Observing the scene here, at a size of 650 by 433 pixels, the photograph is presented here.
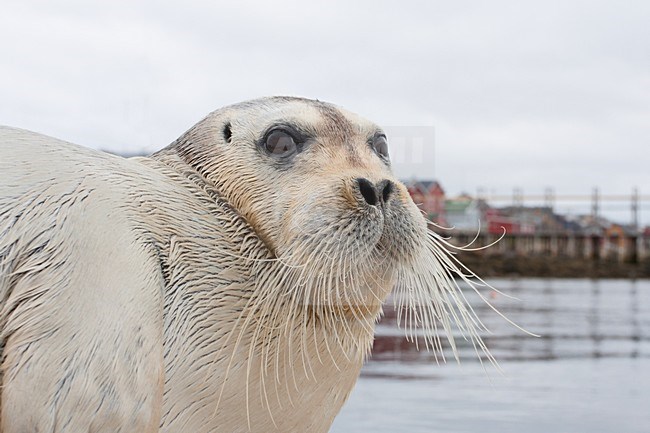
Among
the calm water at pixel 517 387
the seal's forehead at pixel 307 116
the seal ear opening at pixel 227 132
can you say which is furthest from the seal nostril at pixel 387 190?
the calm water at pixel 517 387

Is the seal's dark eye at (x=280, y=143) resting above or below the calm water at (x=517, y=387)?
above

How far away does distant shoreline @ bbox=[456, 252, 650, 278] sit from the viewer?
48.3m

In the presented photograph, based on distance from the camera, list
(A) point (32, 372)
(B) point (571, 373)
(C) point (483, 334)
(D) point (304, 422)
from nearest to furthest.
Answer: (A) point (32, 372)
(D) point (304, 422)
(B) point (571, 373)
(C) point (483, 334)

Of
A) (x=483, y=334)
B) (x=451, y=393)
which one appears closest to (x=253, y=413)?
(x=451, y=393)

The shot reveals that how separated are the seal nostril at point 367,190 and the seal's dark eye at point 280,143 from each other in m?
0.31

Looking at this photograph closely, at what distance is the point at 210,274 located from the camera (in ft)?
10.8

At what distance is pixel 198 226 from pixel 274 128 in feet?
1.40

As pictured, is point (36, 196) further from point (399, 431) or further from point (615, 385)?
point (615, 385)

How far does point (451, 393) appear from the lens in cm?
975

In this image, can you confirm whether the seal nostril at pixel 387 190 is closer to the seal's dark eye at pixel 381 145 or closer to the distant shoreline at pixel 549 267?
the seal's dark eye at pixel 381 145

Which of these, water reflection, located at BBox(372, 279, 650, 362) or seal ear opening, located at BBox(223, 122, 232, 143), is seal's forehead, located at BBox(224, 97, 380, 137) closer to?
seal ear opening, located at BBox(223, 122, 232, 143)

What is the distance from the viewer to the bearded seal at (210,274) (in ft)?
9.70

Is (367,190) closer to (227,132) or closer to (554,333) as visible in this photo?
(227,132)

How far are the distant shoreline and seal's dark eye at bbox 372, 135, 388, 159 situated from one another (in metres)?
41.8
